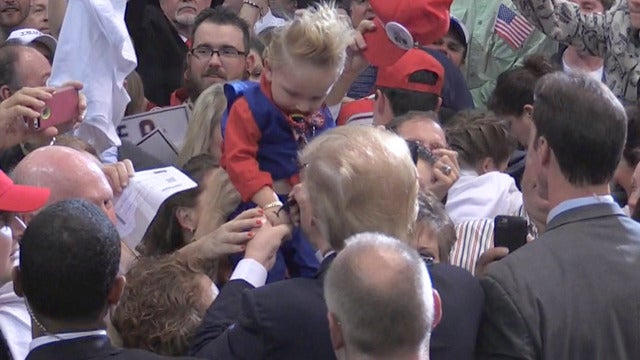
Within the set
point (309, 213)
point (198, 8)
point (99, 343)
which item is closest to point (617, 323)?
point (309, 213)

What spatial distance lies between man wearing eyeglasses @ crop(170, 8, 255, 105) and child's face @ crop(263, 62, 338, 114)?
1.89 meters

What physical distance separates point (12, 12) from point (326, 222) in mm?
5136

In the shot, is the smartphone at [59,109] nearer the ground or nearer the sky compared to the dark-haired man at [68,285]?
nearer the ground

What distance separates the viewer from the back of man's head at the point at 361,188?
3592 millimetres

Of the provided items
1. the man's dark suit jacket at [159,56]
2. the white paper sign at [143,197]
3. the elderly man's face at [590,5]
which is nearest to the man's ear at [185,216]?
the white paper sign at [143,197]

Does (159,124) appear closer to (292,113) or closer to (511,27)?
(292,113)

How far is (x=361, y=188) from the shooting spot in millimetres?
3592

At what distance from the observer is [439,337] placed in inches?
143

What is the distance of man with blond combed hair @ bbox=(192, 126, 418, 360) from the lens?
3561 mm

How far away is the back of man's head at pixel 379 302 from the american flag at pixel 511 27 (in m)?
5.60

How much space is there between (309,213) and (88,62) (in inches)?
114

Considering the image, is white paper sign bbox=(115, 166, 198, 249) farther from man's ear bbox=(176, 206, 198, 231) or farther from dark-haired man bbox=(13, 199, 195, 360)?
dark-haired man bbox=(13, 199, 195, 360)

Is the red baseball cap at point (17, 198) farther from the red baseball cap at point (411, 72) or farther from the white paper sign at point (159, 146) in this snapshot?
the red baseball cap at point (411, 72)

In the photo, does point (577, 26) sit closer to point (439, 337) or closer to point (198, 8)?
point (198, 8)
